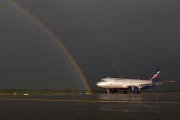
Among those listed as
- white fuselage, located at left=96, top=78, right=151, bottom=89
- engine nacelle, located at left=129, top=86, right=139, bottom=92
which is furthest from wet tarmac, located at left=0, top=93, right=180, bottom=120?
engine nacelle, located at left=129, top=86, right=139, bottom=92

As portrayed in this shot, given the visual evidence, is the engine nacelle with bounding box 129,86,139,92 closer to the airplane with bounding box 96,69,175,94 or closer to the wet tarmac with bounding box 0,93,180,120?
the airplane with bounding box 96,69,175,94

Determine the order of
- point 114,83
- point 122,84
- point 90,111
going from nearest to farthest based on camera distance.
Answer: point 90,111
point 114,83
point 122,84

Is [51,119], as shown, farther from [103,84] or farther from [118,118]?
[103,84]

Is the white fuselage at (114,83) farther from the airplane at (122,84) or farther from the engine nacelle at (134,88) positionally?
the engine nacelle at (134,88)

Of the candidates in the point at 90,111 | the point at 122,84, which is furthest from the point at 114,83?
the point at 90,111

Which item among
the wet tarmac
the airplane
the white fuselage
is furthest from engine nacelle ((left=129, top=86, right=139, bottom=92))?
the wet tarmac

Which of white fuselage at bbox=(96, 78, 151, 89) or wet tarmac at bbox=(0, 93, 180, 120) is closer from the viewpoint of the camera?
wet tarmac at bbox=(0, 93, 180, 120)

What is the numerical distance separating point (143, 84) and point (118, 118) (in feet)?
245

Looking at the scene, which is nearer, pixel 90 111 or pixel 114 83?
pixel 90 111

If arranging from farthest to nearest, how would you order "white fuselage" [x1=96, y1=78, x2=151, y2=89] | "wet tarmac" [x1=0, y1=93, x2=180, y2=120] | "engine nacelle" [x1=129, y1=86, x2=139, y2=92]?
"engine nacelle" [x1=129, y1=86, x2=139, y2=92], "white fuselage" [x1=96, y1=78, x2=151, y2=89], "wet tarmac" [x1=0, y1=93, x2=180, y2=120]

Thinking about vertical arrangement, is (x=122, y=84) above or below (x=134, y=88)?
above

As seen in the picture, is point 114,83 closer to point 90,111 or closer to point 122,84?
point 122,84

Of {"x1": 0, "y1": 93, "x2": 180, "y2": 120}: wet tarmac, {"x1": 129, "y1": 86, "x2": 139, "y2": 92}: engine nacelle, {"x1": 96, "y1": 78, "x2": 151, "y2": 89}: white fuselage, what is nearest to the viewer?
{"x1": 0, "y1": 93, "x2": 180, "y2": 120}: wet tarmac

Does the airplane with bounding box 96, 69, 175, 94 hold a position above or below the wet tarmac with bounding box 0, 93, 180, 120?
above
